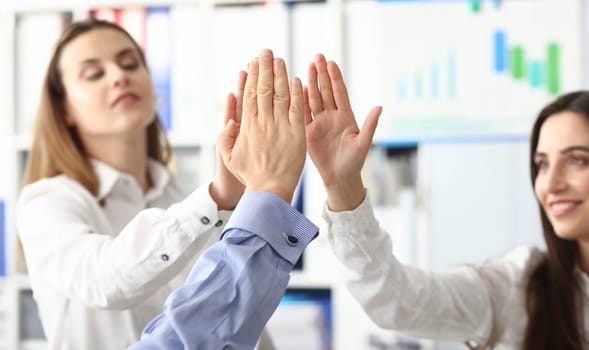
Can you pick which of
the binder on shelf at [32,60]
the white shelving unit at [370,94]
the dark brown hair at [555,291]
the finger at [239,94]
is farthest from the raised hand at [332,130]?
the binder on shelf at [32,60]

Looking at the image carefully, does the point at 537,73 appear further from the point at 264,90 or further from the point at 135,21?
the point at 264,90

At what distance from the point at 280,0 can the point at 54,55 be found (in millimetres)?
1076

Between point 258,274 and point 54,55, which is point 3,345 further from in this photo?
point 258,274

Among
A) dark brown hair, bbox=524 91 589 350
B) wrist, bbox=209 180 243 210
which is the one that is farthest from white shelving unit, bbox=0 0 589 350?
wrist, bbox=209 180 243 210

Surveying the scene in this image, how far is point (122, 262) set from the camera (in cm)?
117

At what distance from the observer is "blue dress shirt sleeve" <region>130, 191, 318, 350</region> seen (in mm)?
835

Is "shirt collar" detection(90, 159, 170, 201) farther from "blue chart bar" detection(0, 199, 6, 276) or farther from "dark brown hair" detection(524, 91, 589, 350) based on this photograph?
"blue chart bar" detection(0, 199, 6, 276)

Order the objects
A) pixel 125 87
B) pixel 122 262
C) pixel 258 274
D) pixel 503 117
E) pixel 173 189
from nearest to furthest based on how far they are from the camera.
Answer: pixel 258 274 < pixel 122 262 < pixel 125 87 < pixel 173 189 < pixel 503 117

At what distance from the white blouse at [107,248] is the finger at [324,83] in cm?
24

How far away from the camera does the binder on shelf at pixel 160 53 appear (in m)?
2.61

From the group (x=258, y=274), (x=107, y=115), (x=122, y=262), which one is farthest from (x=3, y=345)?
(x=258, y=274)

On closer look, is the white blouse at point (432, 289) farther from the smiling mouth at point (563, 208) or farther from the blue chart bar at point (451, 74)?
the blue chart bar at point (451, 74)

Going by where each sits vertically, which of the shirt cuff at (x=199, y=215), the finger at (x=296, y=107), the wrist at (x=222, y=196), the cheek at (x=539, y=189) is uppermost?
the finger at (x=296, y=107)

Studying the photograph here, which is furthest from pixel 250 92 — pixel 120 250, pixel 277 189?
pixel 120 250
